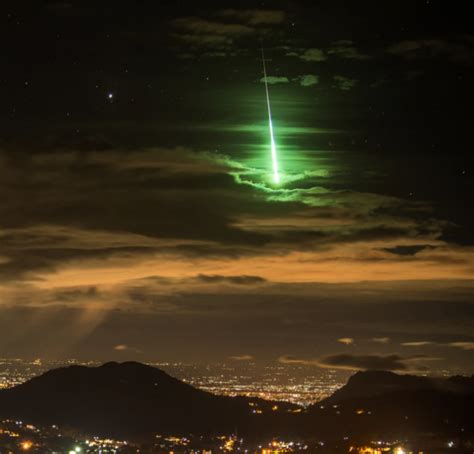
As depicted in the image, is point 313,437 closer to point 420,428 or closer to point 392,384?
point 420,428

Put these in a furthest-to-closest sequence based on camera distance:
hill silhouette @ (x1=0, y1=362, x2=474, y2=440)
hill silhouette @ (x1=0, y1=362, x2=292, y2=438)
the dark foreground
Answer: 1. hill silhouette @ (x1=0, y1=362, x2=292, y2=438)
2. hill silhouette @ (x1=0, y1=362, x2=474, y2=440)
3. the dark foreground

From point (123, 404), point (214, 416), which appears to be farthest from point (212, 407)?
point (123, 404)

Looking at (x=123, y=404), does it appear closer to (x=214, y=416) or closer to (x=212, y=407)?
(x=212, y=407)

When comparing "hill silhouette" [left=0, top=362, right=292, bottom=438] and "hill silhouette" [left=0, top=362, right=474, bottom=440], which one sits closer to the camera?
"hill silhouette" [left=0, top=362, right=474, bottom=440]

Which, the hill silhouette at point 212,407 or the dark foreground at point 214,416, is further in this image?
the hill silhouette at point 212,407

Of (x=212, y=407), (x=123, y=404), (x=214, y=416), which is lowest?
(x=214, y=416)

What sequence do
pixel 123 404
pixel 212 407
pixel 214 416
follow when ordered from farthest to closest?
pixel 123 404, pixel 212 407, pixel 214 416

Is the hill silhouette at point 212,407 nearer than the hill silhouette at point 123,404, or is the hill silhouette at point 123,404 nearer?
the hill silhouette at point 212,407

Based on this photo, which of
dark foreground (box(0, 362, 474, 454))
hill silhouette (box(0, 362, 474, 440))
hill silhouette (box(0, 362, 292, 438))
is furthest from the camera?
hill silhouette (box(0, 362, 292, 438))

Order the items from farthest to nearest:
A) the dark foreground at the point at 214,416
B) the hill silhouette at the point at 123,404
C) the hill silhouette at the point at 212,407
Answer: the hill silhouette at the point at 123,404, the hill silhouette at the point at 212,407, the dark foreground at the point at 214,416

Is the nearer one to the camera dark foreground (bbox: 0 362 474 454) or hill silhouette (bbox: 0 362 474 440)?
dark foreground (bbox: 0 362 474 454)

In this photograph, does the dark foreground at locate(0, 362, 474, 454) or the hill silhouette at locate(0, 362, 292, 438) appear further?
the hill silhouette at locate(0, 362, 292, 438)

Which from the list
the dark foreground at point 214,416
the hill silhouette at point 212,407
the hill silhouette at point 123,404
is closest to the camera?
the dark foreground at point 214,416
